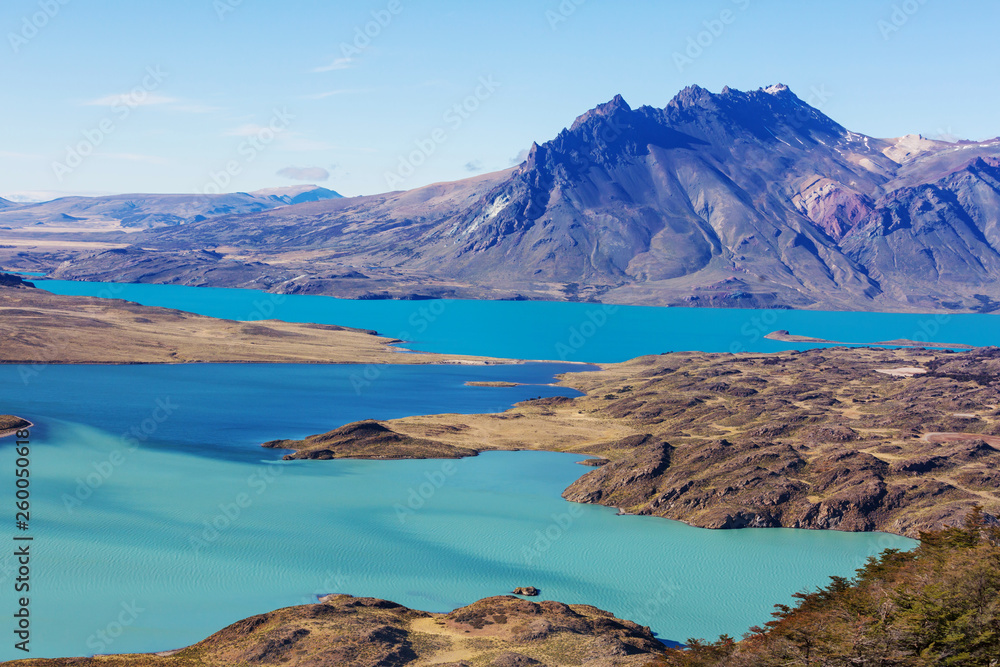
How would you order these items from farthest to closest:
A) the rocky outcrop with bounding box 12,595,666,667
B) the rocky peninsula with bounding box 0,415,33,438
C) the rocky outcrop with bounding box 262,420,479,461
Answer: the rocky peninsula with bounding box 0,415,33,438, the rocky outcrop with bounding box 262,420,479,461, the rocky outcrop with bounding box 12,595,666,667

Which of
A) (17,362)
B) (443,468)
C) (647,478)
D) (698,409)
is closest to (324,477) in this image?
(443,468)

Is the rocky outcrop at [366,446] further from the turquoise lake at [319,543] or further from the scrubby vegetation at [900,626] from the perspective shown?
the scrubby vegetation at [900,626]

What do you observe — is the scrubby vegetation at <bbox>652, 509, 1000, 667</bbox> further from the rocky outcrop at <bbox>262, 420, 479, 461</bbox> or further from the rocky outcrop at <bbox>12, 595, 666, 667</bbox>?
the rocky outcrop at <bbox>262, 420, 479, 461</bbox>

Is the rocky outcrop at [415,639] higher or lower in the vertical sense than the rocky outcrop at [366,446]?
lower

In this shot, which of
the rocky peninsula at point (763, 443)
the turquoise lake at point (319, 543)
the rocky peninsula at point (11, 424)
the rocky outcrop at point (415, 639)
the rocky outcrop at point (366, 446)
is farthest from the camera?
the rocky peninsula at point (11, 424)

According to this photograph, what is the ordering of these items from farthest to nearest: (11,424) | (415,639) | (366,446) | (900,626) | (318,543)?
(11,424)
(366,446)
(318,543)
(415,639)
(900,626)

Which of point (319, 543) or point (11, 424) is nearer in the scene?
point (319, 543)

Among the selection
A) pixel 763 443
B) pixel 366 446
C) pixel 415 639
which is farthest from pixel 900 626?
pixel 366 446

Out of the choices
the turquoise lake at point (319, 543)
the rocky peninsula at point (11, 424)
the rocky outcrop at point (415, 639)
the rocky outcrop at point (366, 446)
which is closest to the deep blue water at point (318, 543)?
the turquoise lake at point (319, 543)

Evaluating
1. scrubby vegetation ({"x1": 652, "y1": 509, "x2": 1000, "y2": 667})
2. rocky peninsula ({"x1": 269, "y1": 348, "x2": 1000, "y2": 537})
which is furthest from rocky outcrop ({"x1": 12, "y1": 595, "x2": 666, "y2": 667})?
rocky peninsula ({"x1": 269, "y1": 348, "x2": 1000, "y2": 537})

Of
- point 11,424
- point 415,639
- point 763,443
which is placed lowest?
point 415,639

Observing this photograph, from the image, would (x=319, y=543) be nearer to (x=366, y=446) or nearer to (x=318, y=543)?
(x=318, y=543)
